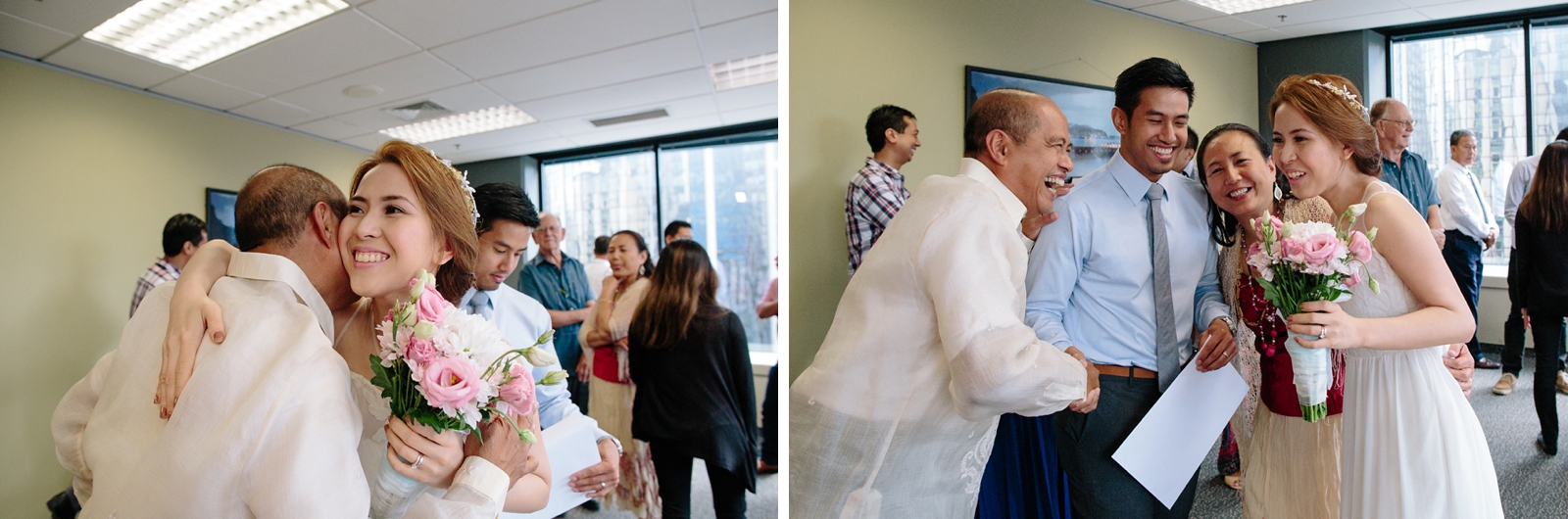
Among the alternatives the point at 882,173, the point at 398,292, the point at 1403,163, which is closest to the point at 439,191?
the point at 398,292

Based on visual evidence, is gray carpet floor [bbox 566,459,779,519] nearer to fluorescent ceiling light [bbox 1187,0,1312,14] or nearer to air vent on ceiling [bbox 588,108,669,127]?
air vent on ceiling [bbox 588,108,669,127]

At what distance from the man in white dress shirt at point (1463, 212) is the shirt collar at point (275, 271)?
86.1 inches

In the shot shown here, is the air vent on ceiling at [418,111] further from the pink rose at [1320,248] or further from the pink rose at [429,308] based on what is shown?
the pink rose at [1320,248]

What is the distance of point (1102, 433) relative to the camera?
1.47 m

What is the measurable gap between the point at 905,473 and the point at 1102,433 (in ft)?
1.39

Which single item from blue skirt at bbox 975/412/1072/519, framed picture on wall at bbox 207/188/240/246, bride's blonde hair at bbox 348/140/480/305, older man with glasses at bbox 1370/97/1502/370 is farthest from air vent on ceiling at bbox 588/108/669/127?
older man with glasses at bbox 1370/97/1502/370

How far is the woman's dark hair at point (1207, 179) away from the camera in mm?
1484

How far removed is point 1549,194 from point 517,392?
7.01ft

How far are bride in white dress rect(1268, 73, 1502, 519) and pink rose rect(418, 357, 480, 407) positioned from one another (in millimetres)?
1482

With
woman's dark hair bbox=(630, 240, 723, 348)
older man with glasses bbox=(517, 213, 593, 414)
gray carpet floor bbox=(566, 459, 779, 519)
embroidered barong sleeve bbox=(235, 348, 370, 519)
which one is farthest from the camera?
gray carpet floor bbox=(566, 459, 779, 519)

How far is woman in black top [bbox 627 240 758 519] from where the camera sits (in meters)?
2.85

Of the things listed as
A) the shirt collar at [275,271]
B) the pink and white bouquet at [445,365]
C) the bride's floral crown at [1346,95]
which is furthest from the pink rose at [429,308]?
the bride's floral crown at [1346,95]

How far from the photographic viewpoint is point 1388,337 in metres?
1.41

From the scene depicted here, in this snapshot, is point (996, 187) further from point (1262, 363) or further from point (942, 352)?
point (1262, 363)
